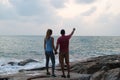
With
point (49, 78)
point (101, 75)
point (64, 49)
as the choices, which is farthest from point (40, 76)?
point (101, 75)

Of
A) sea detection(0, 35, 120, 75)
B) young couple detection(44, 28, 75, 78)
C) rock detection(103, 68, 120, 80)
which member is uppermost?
young couple detection(44, 28, 75, 78)

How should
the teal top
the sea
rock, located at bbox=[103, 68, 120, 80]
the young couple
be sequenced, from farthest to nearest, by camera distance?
the sea < the teal top < the young couple < rock, located at bbox=[103, 68, 120, 80]

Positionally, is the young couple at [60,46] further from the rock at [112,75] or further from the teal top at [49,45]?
the rock at [112,75]

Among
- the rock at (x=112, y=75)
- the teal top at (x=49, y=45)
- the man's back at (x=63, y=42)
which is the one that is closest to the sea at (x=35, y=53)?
the teal top at (x=49, y=45)

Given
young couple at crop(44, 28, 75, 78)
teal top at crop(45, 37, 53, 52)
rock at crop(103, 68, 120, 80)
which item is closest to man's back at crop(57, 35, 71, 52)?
young couple at crop(44, 28, 75, 78)

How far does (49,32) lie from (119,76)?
376 cm

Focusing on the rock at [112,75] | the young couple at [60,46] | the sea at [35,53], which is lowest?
the sea at [35,53]

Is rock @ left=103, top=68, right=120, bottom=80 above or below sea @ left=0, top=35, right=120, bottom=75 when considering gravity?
above

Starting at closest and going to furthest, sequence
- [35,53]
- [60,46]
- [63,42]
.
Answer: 1. [63,42]
2. [60,46]
3. [35,53]

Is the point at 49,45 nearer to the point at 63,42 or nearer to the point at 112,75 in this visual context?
the point at 63,42

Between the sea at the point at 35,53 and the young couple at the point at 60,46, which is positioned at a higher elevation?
the young couple at the point at 60,46

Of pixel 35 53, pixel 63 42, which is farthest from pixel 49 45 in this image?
pixel 35 53

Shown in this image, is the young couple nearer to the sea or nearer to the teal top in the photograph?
the teal top

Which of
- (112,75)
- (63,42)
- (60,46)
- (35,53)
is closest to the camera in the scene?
(112,75)
